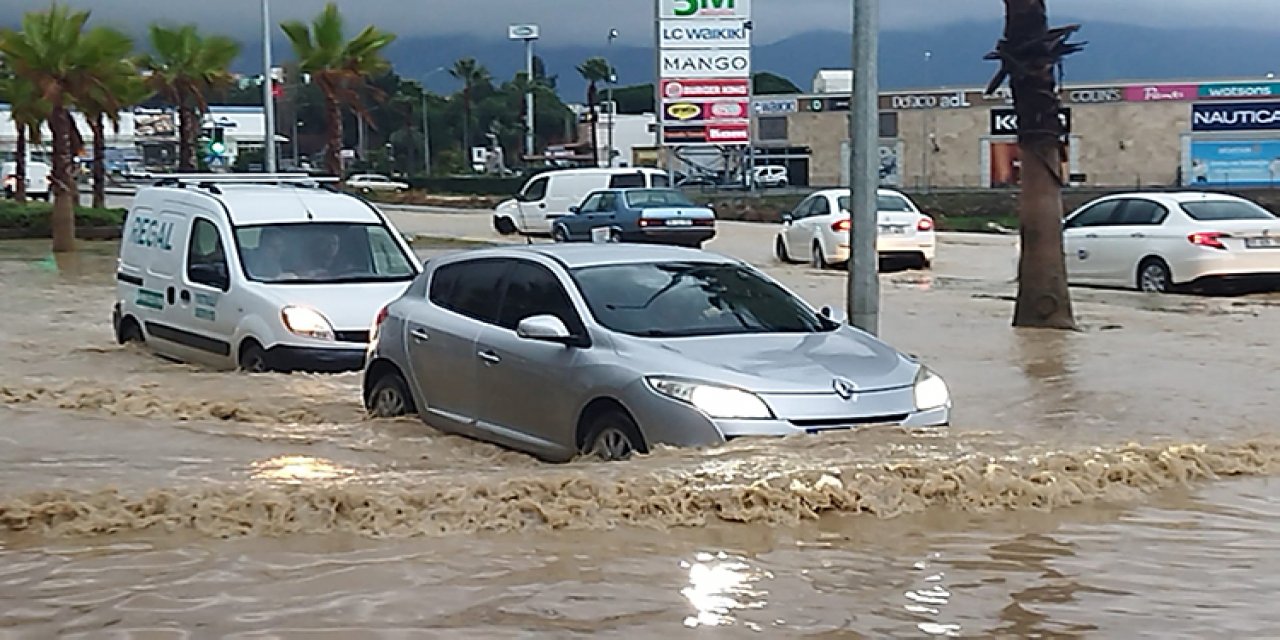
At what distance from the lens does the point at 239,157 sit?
97938 mm

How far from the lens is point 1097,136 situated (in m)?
77.8

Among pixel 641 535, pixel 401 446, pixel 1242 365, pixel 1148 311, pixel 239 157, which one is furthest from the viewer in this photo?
pixel 239 157

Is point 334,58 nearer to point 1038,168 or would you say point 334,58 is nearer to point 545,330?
point 1038,168

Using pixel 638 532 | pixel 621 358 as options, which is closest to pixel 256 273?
pixel 621 358

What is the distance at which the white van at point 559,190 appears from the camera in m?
41.9

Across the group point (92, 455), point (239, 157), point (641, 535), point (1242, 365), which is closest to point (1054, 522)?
point (641, 535)

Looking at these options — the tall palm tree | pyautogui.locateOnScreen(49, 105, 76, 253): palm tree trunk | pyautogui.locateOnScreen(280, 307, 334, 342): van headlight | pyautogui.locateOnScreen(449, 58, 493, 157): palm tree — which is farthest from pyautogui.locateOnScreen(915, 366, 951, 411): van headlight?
pyautogui.locateOnScreen(449, 58, 493, 157): palm tree

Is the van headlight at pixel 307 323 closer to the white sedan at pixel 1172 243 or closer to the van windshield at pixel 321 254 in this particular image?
the van windshield at pixel 321 254

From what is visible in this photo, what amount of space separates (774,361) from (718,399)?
0.58 meters

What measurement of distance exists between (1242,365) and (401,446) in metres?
8.07

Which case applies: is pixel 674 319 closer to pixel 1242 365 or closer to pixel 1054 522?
pixel 1054 522

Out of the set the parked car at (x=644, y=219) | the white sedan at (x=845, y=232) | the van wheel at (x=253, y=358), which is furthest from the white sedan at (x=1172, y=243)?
the van wheel at (x=253, y=358)

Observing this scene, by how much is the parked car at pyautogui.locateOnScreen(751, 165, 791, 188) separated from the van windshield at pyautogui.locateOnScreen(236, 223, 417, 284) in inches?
2381

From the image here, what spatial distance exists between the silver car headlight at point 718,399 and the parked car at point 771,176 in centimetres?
6703
